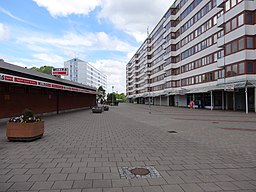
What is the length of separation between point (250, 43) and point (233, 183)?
83.4 ft

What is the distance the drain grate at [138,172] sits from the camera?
460cm

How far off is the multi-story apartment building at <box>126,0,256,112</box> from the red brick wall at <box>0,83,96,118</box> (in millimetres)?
16644

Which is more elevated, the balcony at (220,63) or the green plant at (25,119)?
the balcony at (220,63)

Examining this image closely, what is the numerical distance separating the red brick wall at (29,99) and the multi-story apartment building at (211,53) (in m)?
16.6

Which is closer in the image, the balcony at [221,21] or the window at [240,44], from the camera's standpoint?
the window at [240,44]

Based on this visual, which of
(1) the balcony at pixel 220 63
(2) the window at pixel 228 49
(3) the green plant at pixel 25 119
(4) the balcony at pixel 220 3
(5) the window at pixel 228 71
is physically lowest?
(3) the green plant at pixel 25 119

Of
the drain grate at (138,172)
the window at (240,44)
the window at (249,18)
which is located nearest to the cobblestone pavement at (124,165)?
the drain grate at (138,172)

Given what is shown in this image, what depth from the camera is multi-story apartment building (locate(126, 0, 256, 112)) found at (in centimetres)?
2492

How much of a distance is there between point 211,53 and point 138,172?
32451 millimetres

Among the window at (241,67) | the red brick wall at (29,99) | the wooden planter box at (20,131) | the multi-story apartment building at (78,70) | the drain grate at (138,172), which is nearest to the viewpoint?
the drain grate at (138,172)

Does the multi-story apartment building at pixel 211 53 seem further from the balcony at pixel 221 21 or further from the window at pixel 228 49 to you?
the window at pixel 228 49

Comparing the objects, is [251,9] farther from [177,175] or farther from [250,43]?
[177,175]

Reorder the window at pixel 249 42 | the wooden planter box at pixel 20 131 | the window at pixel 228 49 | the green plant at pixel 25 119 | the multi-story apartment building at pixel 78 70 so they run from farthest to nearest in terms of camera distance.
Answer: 1. the multi-story apartment building at pixel 78 70
2. the window at pixel 228 49
3. the window at pixel 249 42
4. the green plant at pixel 25 119
5. the wooden planter box at pixel 20 131

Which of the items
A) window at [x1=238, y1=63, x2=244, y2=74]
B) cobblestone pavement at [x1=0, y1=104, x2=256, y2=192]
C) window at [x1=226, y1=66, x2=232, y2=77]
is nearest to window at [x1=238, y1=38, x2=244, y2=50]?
window at [x1=238, y1=63, x2=244, y2=74]
